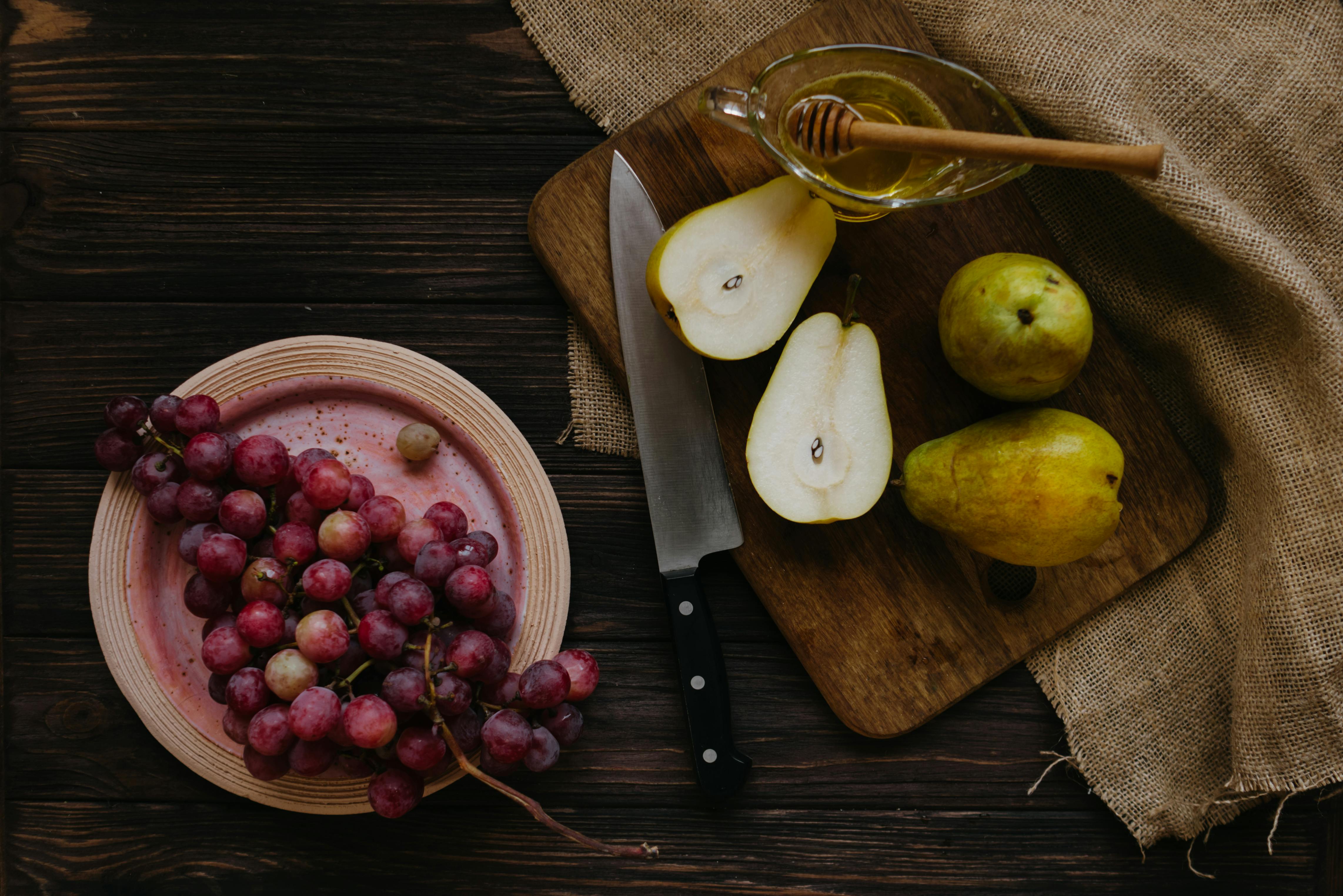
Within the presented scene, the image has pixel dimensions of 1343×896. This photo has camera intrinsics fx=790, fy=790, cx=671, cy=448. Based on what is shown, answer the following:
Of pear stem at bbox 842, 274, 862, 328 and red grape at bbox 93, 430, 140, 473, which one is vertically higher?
pear stem at bbox 842, 274, 862, 328

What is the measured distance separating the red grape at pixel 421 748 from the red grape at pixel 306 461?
26cm

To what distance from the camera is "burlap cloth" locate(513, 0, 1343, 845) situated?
0.77 m

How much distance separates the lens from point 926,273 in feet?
2.71

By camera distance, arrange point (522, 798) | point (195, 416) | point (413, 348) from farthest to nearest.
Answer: point (413, 348) < point (195, 416) < point (522, 798)

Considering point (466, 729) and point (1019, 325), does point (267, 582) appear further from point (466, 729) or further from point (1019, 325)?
point (1019, 325)

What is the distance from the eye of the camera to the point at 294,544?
2.39 ft

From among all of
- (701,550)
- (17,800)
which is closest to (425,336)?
(701,550)

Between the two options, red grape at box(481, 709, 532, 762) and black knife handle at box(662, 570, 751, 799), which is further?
black knife handle at box(662, 570, 751, 799)

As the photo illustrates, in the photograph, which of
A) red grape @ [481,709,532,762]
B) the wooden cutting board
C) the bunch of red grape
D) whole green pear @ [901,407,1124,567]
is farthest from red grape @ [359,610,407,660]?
whole green pear @ [901,407,1124,567]

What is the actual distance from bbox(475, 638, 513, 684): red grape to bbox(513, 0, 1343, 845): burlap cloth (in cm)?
23

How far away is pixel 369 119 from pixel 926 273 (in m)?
0.62

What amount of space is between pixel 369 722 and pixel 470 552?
17 centimetres

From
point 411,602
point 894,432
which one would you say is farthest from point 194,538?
point 894,432

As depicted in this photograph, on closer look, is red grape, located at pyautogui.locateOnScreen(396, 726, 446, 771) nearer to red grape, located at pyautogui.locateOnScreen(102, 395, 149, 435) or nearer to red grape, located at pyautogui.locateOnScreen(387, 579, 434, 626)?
red grape, located at pyautogui.locateOnScreen(387, 579, 434, 626)
